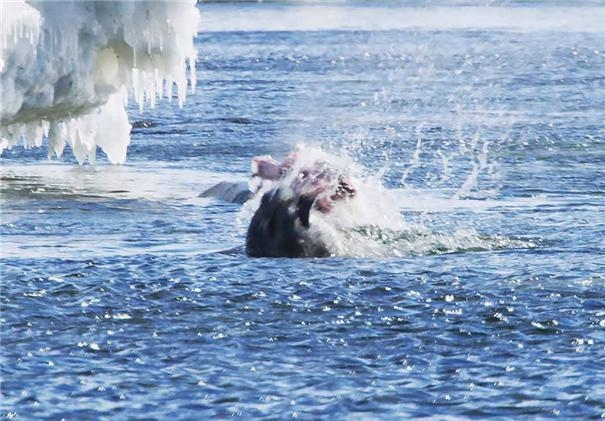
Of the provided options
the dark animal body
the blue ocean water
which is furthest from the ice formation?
the dark animal body

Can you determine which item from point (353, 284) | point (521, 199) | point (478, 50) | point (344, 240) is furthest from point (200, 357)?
point (478, 50)

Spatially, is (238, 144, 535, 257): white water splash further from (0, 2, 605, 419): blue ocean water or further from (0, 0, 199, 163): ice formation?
(0, 0, 199, 163): ice formation

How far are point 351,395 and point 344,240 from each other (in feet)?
16.5

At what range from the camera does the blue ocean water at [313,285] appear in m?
10.4

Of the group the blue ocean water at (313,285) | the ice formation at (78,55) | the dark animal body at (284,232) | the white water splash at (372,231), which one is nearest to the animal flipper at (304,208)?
the dark animal body at (284,232)

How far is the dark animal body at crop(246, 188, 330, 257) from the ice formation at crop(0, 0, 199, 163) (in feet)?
12.5

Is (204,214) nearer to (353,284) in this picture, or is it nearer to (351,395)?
(353,284)

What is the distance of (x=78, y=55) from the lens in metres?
18.4

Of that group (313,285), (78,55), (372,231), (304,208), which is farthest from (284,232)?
(78,55)

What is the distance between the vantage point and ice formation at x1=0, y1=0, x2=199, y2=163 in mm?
17797

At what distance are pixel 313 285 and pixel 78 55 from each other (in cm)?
604

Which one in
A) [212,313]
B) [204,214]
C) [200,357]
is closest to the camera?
[200,357]

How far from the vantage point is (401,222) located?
54.9 ft

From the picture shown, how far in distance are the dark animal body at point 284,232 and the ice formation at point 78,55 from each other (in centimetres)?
381
